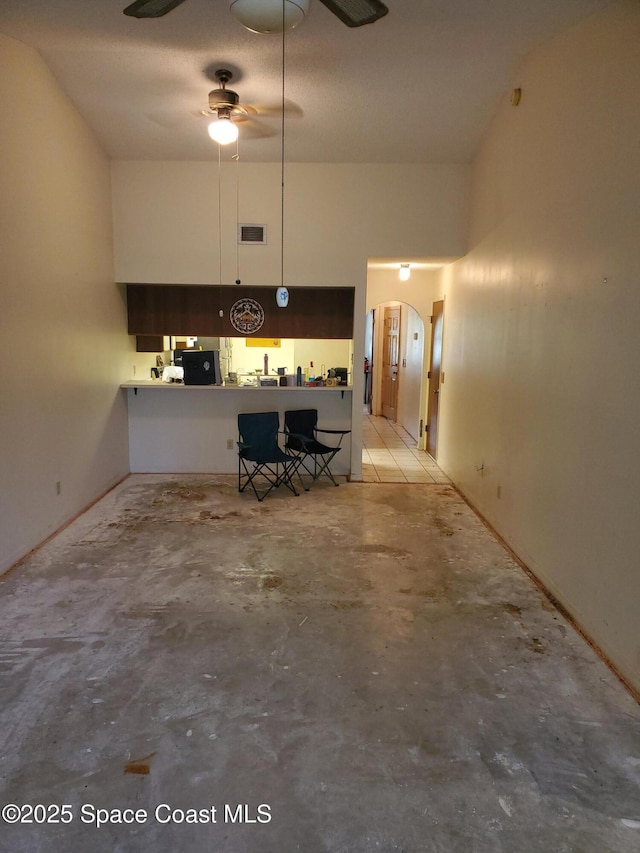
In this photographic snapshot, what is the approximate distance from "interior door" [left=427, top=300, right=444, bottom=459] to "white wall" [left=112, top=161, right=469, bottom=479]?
1272 mm

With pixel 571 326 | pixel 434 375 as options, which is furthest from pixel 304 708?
pixel 434 375

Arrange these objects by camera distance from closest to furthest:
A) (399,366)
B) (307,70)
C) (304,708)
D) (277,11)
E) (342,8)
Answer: (304,708), (342,8), (277,11), (307,70), (399,366)

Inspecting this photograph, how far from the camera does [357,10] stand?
2.25 meters

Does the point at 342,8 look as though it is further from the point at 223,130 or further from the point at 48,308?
the point at 48,308

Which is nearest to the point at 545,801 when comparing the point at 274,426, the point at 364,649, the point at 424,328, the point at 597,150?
the point at 364,649

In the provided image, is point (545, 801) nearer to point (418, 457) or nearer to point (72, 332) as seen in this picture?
point (72, 332)

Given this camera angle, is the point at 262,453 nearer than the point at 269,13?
No

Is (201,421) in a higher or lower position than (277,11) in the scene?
lower

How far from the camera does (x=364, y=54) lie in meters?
3.45

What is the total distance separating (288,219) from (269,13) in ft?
9.06

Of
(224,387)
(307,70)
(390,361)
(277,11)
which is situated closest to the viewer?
(277,11)

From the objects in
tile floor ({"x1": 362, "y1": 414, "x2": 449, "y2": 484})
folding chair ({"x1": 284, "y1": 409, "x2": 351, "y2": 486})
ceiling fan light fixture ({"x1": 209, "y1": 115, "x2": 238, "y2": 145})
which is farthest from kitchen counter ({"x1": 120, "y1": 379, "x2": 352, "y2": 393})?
ceiling fan light fixture ({"x1": 209, "y1": 115, "x2": 238, "y2": 145})

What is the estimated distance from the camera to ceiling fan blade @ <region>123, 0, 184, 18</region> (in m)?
2.25

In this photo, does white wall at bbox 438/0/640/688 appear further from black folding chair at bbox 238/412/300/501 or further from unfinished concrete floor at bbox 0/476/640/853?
black folding chair at bbox 238/412/300/501
